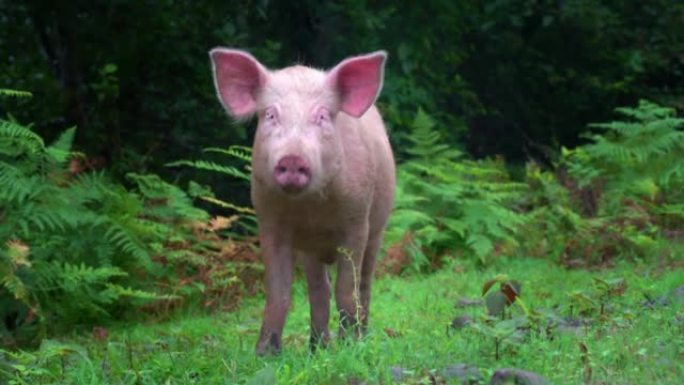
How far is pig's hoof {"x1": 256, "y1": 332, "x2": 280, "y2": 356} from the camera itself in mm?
7230

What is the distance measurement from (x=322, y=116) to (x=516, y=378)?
253cm

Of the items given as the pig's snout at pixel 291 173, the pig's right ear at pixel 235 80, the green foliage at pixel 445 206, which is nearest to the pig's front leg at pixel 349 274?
the pig's snout at pixel 291 173

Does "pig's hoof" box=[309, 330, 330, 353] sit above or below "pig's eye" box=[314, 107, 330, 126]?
below

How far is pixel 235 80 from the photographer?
7852 millimetres

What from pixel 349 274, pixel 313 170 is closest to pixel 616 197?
pixel 349 274

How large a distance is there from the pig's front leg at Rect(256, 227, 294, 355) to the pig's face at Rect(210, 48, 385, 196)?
0.45 meters

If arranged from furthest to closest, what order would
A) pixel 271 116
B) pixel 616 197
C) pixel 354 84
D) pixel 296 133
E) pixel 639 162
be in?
1. pixel 639 162
2. pixel 616 197
3. pixel 354 84
4. pixel 271 116
5. pixel 296 133

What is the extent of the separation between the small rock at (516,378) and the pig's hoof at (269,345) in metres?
1.99

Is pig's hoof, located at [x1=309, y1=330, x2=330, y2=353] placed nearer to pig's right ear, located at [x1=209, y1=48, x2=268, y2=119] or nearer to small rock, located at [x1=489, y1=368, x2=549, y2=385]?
pig's right ear, located at [x1=209, y1=48, x2=268, y2=119]

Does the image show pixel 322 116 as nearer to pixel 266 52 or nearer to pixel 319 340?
pixel 319 340

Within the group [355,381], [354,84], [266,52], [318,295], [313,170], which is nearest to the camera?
[355,381]

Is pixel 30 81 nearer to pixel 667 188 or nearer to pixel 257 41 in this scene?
pixel 257 41

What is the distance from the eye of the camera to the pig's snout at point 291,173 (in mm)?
6848

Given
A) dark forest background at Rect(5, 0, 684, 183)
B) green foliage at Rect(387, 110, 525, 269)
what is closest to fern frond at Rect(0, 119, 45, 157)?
dark forest background at Rect(5, 0, 684, 183)
